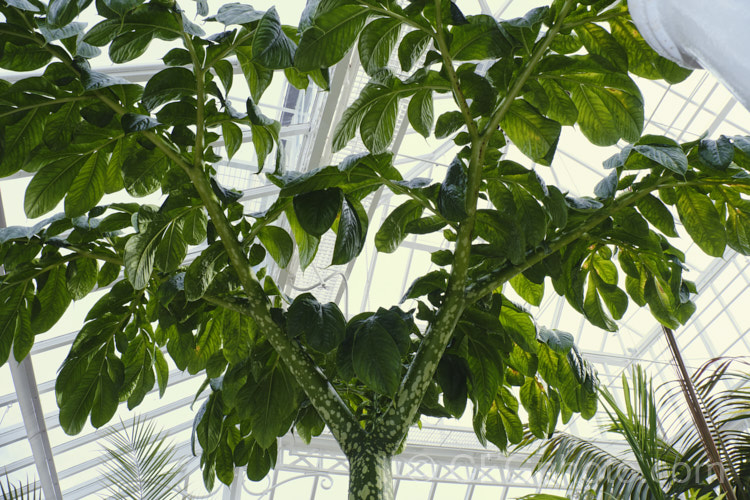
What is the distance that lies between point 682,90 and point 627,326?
5.55 m

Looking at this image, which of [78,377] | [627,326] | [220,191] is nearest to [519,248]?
[220,191]

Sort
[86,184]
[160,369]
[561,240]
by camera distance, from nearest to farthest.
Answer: [561,240] → [86,184] → [160,369]

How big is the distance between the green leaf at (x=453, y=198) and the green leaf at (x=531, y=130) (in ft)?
0.66

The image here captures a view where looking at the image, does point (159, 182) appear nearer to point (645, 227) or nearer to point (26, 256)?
point (26, 256)

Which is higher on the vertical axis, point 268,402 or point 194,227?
point 194,227

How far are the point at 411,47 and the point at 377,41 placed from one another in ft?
0.32

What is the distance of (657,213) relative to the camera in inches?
70.4

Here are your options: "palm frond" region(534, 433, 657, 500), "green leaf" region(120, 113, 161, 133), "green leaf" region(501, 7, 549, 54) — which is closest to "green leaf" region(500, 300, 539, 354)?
"green leaf" region(501, 7, 549, 54)

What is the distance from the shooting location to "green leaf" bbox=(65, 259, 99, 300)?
2.00 meters

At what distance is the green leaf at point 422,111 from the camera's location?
168 centimetres

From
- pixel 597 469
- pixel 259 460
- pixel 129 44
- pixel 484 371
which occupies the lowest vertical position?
pixel 597 469

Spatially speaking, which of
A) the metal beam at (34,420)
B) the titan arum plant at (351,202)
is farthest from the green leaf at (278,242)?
the metal beam at (34,420)

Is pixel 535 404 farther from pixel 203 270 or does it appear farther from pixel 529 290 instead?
pixel 203 270

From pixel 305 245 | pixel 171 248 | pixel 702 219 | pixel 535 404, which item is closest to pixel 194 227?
pixel 171 248
